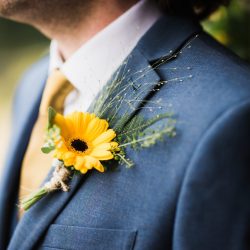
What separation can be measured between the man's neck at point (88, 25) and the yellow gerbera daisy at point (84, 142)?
461mm

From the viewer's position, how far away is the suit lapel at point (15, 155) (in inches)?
63.1

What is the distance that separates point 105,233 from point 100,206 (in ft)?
0.23

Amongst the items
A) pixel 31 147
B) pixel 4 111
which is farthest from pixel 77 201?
pixel 4 111

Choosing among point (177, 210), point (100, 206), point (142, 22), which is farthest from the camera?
point (142, 22)

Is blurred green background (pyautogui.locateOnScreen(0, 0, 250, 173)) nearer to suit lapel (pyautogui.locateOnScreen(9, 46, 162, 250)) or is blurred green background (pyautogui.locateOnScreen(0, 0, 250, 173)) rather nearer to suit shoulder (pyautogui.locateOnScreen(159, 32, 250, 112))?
suit lapel (pyautogui.locateOnScreen(9, 46, 162, 250))

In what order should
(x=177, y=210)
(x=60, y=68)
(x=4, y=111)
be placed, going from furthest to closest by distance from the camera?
(x=4, y=111) < (x=60, y=68) < (x=177, y=210)

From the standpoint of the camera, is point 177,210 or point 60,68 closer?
point 177,210

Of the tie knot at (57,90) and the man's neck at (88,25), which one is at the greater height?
the man's neck at (88,25)

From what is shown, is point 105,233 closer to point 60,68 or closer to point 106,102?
point 106,102

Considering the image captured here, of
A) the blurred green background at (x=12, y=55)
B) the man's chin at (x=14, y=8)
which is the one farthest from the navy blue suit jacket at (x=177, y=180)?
the blurred green background at (x=12, y=55)

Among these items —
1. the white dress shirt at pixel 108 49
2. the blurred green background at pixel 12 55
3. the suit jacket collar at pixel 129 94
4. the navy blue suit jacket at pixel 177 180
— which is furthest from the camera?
the blurred green background at pixel 12 55

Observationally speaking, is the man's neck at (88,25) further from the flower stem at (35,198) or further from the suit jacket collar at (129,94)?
the flower stem at (35,198)

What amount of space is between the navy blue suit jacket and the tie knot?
1.11ft

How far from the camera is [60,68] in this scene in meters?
1.62
